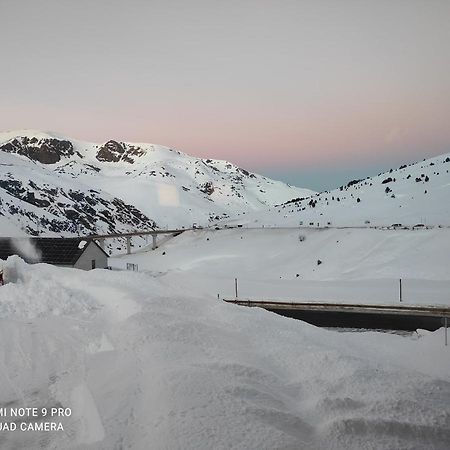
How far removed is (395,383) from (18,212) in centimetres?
10442

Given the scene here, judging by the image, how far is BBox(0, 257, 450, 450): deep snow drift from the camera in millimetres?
8391

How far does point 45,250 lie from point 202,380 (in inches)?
1454

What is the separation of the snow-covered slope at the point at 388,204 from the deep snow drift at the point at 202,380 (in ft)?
156

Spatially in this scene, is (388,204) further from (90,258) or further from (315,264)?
(90,258)

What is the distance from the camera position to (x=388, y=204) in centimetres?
7125

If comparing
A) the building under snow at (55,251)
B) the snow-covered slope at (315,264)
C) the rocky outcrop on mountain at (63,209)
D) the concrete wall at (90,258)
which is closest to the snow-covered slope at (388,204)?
the snow-covered slope at (315,264)

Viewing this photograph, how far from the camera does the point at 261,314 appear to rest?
61.5 ft

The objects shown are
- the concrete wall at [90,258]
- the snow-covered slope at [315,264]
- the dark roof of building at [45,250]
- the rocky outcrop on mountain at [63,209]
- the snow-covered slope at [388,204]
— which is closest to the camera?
the snow-covered slope at [315,264]

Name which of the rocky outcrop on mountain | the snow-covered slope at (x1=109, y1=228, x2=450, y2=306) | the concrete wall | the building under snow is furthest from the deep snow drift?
the rocky outcrop on mountain

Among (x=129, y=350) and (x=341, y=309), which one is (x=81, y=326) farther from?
(x=341, y=309)

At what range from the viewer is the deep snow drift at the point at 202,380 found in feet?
27.5

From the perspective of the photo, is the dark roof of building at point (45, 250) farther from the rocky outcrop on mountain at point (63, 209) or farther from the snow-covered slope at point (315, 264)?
the rocky outcrop on mountain at point (63, 209)

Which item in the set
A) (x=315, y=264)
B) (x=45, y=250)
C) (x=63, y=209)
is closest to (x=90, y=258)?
(x=45, y=250)

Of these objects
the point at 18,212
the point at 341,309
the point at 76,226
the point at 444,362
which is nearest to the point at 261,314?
the point at 444,362
